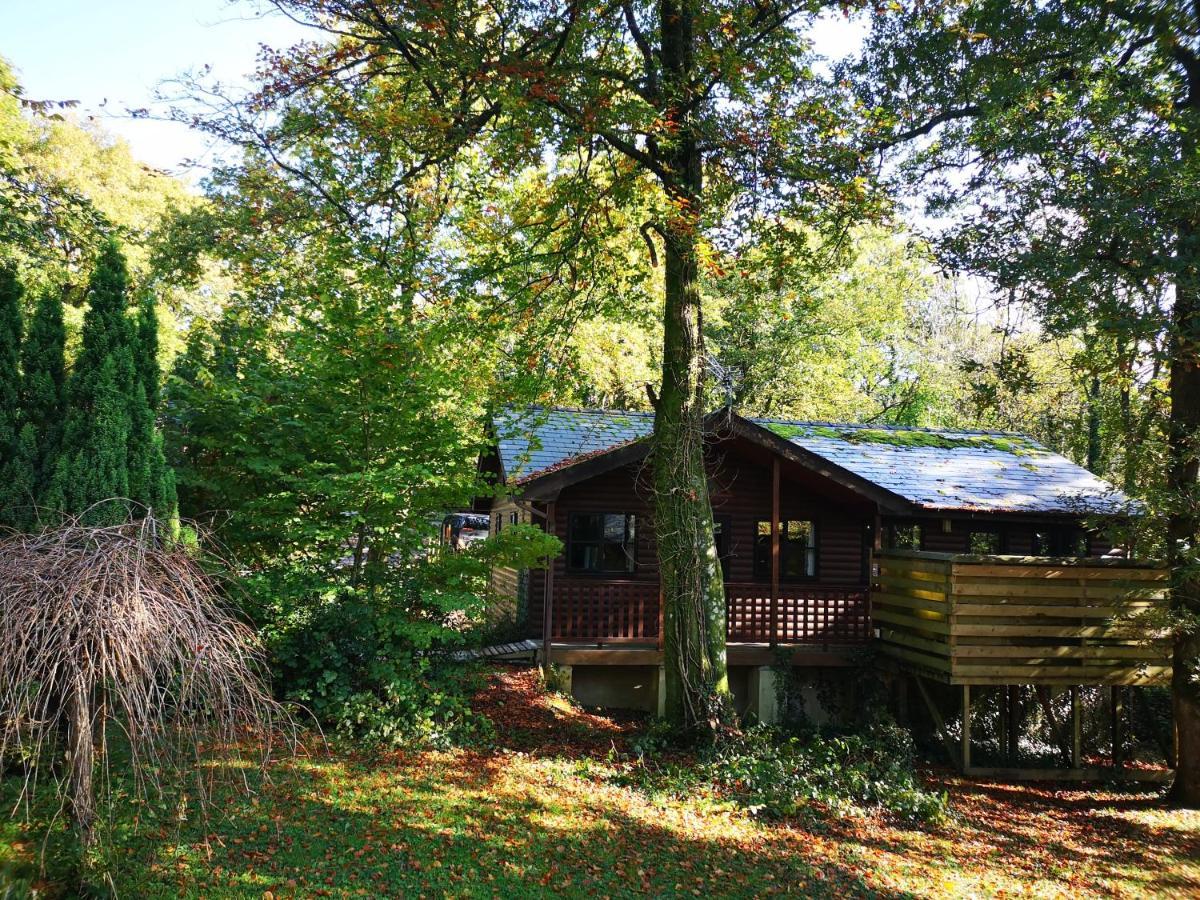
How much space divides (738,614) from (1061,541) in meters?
8.05

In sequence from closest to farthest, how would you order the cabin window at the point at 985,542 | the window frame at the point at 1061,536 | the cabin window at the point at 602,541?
the cabin window at the point at 602,541 < the cabin window at the point at 985,542 < the window frame at the point at 1061,536

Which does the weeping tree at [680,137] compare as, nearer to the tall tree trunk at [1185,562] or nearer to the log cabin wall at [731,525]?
the log cabin wall at [731,525]

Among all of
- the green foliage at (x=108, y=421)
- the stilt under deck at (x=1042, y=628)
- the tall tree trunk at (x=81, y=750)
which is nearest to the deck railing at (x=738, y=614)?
the stilt under deck at (x=1042, y=628)

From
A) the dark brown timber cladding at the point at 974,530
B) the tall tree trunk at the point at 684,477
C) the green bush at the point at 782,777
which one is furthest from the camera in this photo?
the dark brown timber cladding at the point at 974,530

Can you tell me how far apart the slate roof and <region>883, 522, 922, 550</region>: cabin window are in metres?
1.34

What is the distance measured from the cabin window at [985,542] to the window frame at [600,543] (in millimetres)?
7358

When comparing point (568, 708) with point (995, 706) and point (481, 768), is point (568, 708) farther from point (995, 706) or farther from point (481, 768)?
point (995, 706)

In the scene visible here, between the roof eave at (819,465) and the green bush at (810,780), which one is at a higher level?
the roof eave at (819,465)

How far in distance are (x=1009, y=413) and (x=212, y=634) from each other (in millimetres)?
33644

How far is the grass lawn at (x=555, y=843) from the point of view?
6.30 m

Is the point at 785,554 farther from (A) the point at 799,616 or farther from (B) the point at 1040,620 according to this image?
(B) the point at 1040,620

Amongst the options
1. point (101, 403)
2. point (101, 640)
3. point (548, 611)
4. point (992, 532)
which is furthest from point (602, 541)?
point (101, 640)

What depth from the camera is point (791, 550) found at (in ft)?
56.7

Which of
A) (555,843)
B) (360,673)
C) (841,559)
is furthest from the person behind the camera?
(841,559)
